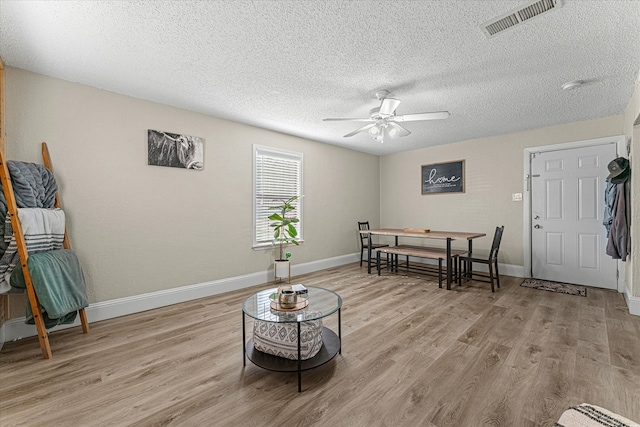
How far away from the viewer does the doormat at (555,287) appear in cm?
392

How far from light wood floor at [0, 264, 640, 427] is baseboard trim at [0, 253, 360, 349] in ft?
0.41

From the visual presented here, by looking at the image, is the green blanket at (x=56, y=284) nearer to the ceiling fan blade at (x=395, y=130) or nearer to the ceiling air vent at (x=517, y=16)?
the ceiling fan blade at (x=395, y=130)

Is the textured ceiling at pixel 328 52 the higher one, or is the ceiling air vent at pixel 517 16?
the textured ceiling at pixel 328 52

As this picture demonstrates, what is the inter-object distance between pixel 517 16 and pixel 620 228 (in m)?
3.09

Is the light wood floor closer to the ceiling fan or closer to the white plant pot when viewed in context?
the white plant pot

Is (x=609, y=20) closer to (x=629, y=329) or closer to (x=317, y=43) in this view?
(x=317, y=43)

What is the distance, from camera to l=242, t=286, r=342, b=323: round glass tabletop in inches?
75.7

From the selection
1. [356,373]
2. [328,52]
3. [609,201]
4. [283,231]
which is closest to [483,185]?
[609,201]

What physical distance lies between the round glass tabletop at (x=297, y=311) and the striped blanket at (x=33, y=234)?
1.91m

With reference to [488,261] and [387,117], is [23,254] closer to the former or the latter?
[387,117]

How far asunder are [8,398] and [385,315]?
301cm

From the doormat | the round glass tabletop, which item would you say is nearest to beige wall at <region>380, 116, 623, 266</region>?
the doormat

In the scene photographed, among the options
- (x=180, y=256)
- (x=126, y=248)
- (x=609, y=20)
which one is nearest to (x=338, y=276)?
(x=180, y=256)

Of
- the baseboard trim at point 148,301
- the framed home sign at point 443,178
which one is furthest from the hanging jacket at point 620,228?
the baseboard trim at point 148,301
